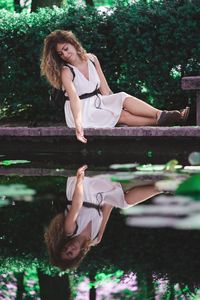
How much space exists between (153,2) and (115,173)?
3.69 m

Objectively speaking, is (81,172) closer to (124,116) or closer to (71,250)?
(124,116)

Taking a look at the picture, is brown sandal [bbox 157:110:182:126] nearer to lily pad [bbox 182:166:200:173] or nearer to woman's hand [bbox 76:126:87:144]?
woman's hand [bbox 76:126:87:144]

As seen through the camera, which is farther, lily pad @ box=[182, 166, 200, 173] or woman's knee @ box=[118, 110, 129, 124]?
woman's knee @ box=[118, 110, 129, 124]

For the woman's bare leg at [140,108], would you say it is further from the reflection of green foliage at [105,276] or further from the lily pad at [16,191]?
the reflection of green foliage at [105,276]

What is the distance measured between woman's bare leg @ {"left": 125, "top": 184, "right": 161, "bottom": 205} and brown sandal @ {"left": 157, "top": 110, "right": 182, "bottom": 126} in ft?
10.1

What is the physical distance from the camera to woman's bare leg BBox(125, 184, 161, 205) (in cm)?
385

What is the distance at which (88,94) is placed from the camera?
762 cm

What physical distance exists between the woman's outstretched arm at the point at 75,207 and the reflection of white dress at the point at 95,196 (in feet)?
0.08

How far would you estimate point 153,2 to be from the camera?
831cm

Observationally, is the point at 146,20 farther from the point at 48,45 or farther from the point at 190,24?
the point at 48,45

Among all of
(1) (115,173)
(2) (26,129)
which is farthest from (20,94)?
(1) (115,173)

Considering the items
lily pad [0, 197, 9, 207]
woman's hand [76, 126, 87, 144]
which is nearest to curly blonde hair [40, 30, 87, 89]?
→ woman's hand [76, 126, 87, 144]

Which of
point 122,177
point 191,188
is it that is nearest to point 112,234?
point 191,188

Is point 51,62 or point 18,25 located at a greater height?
point 18,25
